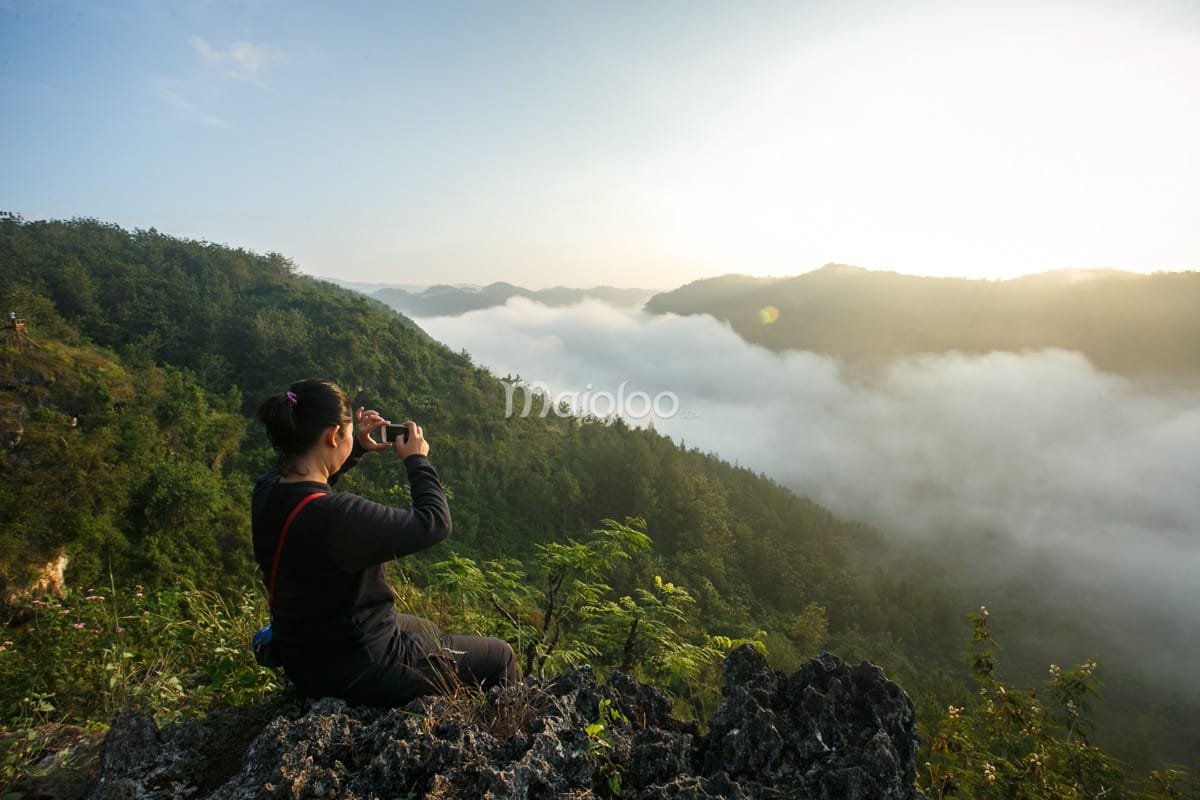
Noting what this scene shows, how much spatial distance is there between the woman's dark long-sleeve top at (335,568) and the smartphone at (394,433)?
31 centimetres

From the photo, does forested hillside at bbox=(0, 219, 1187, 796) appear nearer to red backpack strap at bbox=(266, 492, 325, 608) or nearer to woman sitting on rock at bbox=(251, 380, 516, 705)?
woman sitting on rock at bbox=(251, 380, 516, 705)

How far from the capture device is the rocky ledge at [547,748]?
1.90 metres

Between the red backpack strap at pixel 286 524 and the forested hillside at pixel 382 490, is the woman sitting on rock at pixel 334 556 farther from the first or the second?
the forested hillside at pixel 382 490

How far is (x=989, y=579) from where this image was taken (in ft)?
315

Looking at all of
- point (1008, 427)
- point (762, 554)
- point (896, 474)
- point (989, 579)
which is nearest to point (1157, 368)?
point (1008, 427)

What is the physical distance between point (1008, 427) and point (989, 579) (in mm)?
116631

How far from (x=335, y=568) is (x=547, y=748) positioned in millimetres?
1053

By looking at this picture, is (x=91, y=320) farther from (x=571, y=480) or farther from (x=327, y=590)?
(x=327, y=590)

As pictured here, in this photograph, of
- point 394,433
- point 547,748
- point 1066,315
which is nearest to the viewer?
point 547,748

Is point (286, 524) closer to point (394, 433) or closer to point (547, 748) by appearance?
point (394, 433)

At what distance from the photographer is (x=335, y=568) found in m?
2.15

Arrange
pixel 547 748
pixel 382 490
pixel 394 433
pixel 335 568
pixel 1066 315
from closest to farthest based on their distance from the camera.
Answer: pixel 547 748
pixel 335 568
pixel 394 433
pixel 382 490
pixel 1066 315

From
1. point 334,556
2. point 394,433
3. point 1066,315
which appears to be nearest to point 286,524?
point 334,556

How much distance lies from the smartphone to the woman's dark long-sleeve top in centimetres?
31
